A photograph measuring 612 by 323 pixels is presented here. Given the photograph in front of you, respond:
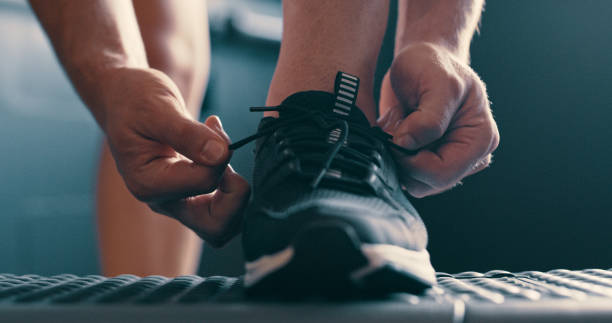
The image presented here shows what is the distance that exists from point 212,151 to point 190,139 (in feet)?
0.07

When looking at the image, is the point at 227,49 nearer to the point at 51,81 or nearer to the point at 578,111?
the point at 51,81

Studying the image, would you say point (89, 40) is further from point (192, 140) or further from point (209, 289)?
point (209, 289)

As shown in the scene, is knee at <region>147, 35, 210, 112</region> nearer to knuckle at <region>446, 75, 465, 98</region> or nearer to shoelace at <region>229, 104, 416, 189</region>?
shoelace at <region>229, 104, 416, 189</region>

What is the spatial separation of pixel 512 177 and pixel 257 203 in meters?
0.95

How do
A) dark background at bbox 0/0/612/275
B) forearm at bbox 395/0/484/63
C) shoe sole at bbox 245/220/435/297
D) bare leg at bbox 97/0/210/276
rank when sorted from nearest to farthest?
shoe sole at bbox 245/220/435/297, forearm at bbox 395/0/484/63, bare leg at bbox 97/0/210/276, dark background at bbox 0/0/612/275

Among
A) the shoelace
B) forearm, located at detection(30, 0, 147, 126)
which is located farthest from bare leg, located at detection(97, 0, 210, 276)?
the shoelace

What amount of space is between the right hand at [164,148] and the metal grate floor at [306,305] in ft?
0.31

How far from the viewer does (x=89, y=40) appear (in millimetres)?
544

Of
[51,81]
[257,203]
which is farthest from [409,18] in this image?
[51,81]

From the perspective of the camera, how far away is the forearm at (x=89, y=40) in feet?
1.74

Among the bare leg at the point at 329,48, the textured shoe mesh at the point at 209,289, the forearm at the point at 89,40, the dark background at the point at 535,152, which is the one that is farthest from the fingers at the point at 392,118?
the dark background at the point at 535,152

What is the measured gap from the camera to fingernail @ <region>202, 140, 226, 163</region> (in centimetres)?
46

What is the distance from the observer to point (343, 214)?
363mm

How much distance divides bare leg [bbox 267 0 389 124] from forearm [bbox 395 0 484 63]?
0.25 feet
